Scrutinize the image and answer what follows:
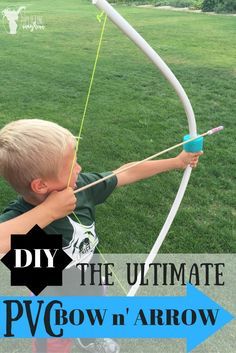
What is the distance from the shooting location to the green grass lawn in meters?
3.23

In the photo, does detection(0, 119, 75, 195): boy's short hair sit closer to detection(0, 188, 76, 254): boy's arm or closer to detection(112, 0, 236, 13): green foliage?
detection(0, 188, 76, 254): boy's arm

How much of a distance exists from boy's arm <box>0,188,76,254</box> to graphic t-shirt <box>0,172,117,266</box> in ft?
0.77

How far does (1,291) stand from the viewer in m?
2.58

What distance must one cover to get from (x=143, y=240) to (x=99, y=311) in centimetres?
132

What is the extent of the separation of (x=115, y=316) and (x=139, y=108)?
3.91m

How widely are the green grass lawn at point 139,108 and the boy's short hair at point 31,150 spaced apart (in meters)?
1.47

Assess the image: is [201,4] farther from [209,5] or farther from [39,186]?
[39,186]

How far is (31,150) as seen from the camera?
1.50 m

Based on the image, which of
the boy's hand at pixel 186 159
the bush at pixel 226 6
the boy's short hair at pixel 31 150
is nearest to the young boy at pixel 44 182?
the boy's short hair at pixel 31 150

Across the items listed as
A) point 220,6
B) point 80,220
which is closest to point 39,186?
point 80,220

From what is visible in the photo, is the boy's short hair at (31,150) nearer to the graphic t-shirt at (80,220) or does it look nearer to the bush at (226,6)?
the graphic t-shirt at (80,220)

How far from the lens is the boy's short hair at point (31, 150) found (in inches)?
59.1

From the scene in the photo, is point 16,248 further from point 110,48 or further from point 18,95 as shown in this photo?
point 110,48

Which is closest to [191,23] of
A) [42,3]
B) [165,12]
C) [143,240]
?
[165,12]
